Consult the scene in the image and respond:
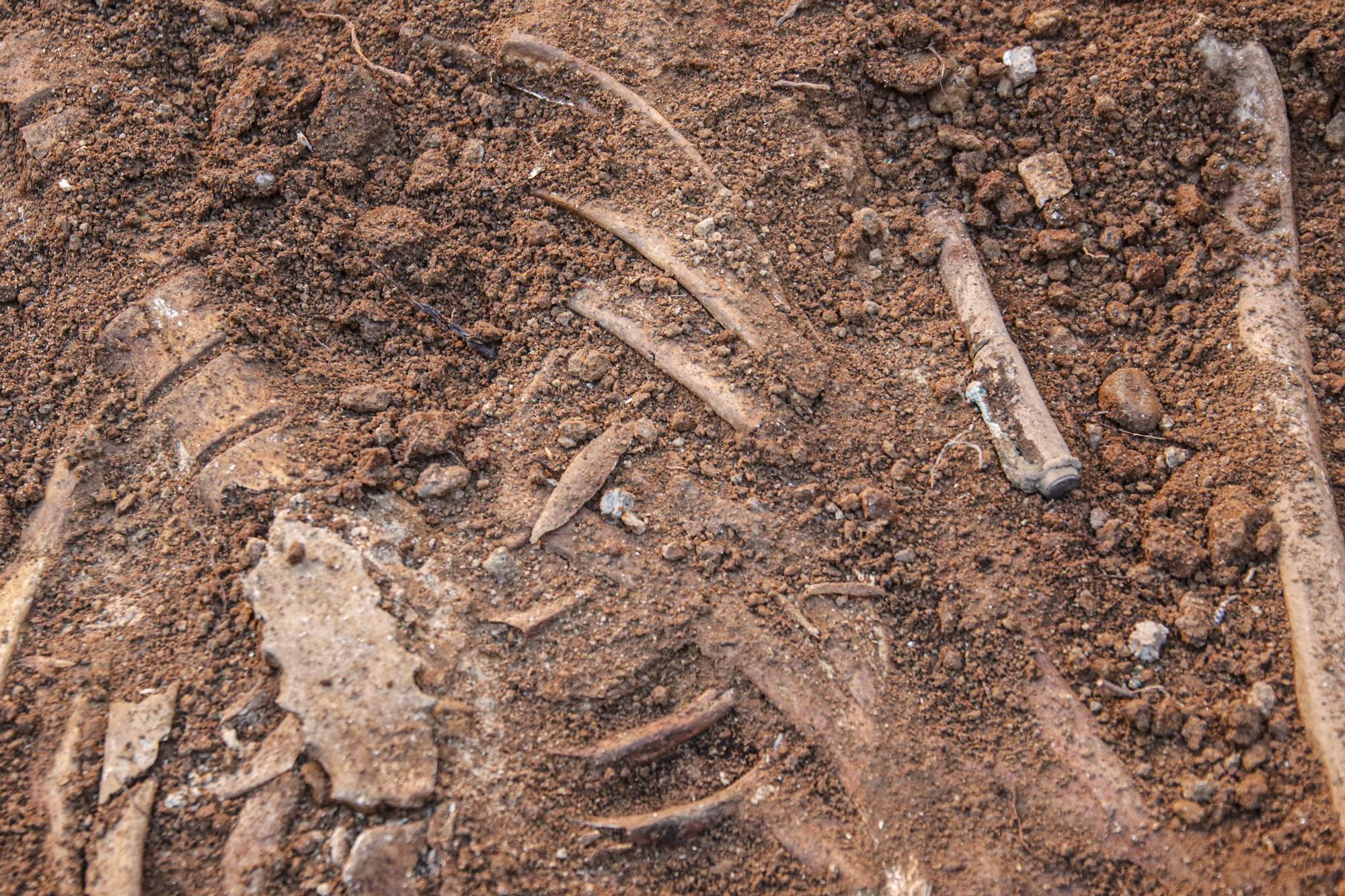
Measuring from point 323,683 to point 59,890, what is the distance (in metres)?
0.79

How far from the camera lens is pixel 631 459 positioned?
280cm

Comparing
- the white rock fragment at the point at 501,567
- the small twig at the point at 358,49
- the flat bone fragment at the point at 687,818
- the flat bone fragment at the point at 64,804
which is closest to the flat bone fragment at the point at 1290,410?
the flat bone fragment at the point at 687,818

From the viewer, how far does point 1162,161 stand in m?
3.31

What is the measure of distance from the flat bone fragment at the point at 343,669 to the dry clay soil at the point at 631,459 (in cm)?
1

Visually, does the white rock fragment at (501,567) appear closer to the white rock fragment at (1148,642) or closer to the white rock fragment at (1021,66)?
the white rock fragment at (1148,642)

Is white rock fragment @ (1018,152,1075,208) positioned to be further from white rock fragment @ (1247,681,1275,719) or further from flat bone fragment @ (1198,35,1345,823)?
white rock fragment @ (1247,681,1275,719)

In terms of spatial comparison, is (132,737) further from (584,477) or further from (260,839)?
(584,477)

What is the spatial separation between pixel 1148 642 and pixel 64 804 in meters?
3.07

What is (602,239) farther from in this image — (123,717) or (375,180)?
(123,717)

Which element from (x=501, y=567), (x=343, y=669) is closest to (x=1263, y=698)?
(x=501, y=567)

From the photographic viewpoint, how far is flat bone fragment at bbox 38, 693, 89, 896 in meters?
2.25

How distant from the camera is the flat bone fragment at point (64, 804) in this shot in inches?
88.4

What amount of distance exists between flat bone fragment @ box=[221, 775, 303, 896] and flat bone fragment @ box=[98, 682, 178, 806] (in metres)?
0.32

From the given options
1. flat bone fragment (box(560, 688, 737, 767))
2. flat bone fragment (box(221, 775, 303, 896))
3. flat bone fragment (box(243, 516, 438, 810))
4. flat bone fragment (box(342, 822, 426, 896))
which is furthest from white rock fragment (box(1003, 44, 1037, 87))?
flat bone fragment (box(221, 775, 303, 896))
